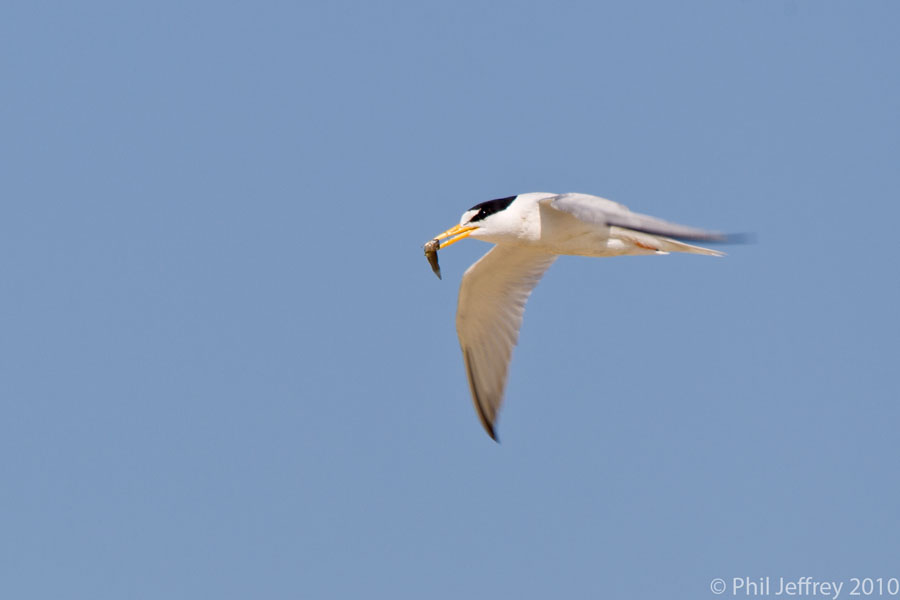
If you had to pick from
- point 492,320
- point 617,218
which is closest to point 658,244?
point 617,218

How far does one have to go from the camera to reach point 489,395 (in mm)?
12391

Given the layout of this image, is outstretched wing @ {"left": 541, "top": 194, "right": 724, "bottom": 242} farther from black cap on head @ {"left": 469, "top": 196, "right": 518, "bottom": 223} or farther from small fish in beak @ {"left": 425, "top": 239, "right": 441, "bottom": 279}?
small fish in beak @ {"left": 425, "top": 239, "right": 441, "bottom": 279}

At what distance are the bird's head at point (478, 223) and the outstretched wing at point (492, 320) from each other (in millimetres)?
1860

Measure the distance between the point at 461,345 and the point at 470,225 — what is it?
2582mm

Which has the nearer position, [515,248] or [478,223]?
[478,223]

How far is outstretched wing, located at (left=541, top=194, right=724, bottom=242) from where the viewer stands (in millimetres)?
7797

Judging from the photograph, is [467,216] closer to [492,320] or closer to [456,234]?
[456,234]

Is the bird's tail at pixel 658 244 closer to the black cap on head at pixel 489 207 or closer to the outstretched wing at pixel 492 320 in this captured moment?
the black cap on head at pixel 489 207

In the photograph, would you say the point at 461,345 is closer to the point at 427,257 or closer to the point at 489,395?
the point at 489,395

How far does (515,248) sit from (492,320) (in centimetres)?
→ 100

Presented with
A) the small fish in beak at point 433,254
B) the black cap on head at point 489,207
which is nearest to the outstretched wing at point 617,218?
the black cap on head at point 489,207

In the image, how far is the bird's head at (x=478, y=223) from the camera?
10.3 meters

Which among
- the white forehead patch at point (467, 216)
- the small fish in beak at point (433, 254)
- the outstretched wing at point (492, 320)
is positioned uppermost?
the white forehead patch at point (467, 216)

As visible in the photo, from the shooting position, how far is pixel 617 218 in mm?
8844
